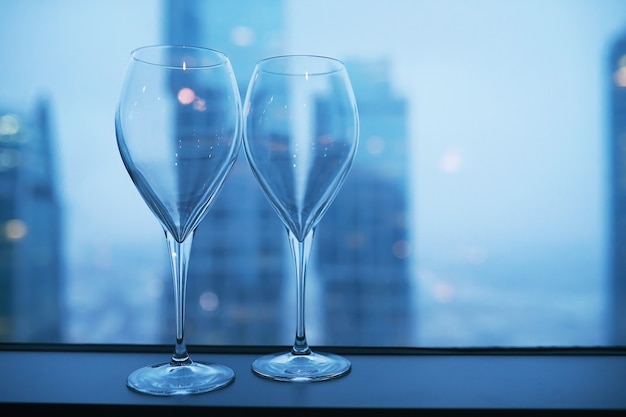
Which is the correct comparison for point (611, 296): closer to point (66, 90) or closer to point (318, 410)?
point (318, 410)

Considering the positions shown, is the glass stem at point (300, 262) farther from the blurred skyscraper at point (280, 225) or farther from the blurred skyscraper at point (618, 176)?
the blurred skyscraper at point (618, 176)

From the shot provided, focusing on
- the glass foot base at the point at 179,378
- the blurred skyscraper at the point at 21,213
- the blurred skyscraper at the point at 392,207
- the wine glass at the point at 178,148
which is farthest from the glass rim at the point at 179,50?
the blurred skyscraper at the point at 21,213

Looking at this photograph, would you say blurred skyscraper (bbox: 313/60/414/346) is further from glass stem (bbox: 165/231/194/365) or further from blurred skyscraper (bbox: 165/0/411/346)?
glass stem (bbox: 165/231/194/365)

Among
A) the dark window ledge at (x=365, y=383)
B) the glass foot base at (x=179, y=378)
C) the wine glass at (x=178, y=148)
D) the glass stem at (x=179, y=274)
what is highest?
the wine glass at (x=178, y=148)

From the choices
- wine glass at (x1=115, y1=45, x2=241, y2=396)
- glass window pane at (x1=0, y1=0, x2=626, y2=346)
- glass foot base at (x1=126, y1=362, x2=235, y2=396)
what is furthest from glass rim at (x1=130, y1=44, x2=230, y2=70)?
glass window pane at (x1=0, y1=0, x2=626, y2=346)

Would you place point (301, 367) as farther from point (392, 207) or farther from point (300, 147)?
point (392, 207)

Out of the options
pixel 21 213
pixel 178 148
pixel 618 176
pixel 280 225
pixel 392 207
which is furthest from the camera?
pixel 392 207

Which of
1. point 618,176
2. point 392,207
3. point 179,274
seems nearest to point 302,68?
point 179,274
